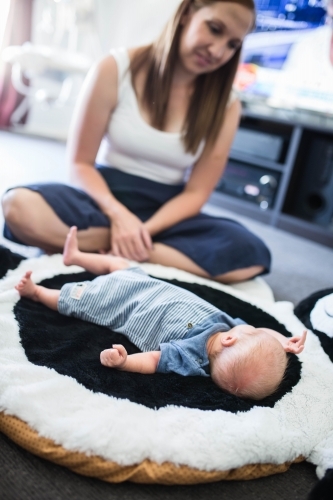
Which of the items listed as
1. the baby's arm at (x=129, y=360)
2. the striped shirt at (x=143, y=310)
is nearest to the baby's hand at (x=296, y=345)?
the striped shirt at (x=143, y=310)

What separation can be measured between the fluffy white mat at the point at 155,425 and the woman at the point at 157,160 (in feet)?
1.75

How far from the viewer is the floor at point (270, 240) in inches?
69.4

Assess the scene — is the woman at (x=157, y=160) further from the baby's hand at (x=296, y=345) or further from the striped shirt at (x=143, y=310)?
the baby's hand at (x=296, y=345)

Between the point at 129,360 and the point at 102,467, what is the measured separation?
0.71ft

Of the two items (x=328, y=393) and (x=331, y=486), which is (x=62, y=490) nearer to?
(x=331, y=486)

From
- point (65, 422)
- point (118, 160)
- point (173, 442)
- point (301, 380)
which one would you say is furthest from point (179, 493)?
point (118, 160)

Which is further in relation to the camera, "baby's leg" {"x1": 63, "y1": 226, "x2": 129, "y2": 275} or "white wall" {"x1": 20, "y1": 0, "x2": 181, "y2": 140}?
"white wall" {"x1": 20, "y1": 0, "x2": 181, "y2": 140}

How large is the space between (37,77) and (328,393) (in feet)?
10.7

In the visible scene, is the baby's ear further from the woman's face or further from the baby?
the woman's face

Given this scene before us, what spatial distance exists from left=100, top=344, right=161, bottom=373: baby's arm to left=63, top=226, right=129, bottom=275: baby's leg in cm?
33

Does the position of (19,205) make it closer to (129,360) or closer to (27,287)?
(27,287)

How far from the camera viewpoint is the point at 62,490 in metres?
0.66

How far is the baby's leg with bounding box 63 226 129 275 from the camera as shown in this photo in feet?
3.78

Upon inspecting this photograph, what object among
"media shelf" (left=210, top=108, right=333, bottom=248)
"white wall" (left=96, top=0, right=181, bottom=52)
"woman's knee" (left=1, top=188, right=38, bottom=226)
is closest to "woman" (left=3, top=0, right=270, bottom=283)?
"woman's knee" (left=1, top=188, right=38, bottom=226)
